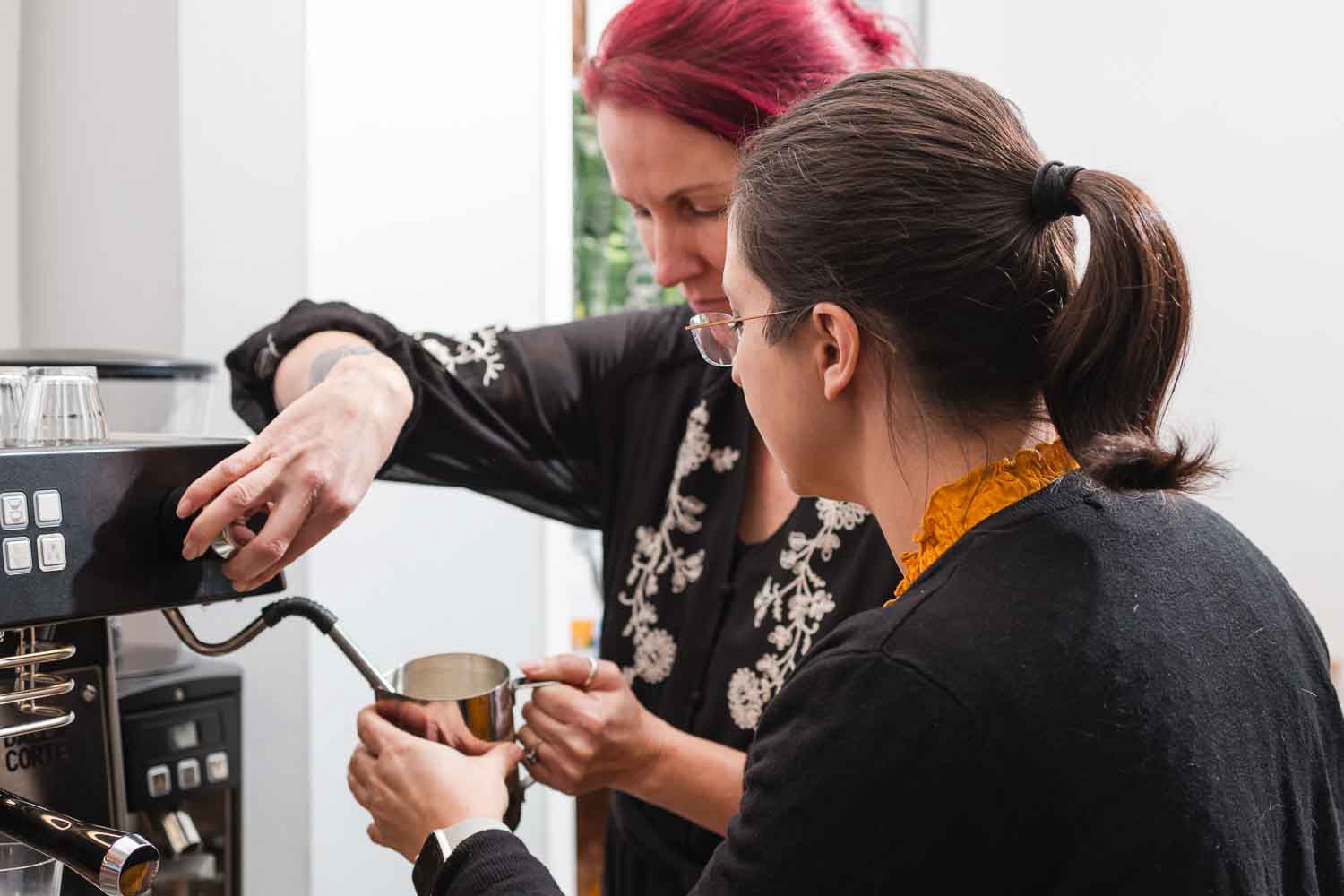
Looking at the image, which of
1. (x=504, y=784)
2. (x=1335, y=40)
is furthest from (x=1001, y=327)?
(x=1335, y=40)

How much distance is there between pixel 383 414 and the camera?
1091 millimetres

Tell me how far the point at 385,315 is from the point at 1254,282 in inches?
53.0

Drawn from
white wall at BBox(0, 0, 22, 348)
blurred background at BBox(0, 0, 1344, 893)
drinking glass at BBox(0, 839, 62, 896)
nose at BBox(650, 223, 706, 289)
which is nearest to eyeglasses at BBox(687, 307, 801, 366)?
nose at BBox(650, 223, 706, 289)

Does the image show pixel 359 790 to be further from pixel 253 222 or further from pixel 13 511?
pixel 253 222

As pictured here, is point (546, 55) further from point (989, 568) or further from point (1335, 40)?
point (989, 568)

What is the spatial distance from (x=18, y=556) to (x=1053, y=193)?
0.62 metres

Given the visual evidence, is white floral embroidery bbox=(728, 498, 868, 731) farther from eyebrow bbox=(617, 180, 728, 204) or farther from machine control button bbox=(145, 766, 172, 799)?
machine control button bbox=(145, 766, 172, 799)

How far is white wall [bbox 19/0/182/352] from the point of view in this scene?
5.00ft

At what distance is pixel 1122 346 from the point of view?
0.71 m

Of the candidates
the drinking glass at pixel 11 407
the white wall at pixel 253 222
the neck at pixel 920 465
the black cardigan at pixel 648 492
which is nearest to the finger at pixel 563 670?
the black cardigan at pixel 648 492

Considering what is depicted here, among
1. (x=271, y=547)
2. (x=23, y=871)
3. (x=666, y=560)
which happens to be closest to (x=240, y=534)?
(x=271, y=547)

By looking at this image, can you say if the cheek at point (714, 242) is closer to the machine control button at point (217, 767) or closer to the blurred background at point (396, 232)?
the blurred background at point (396, 232)

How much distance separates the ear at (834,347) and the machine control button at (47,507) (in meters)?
0.46

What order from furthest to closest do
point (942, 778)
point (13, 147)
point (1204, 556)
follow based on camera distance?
1. point (13, 147)
2. point (1204, 556)
3. point (942, 778)
